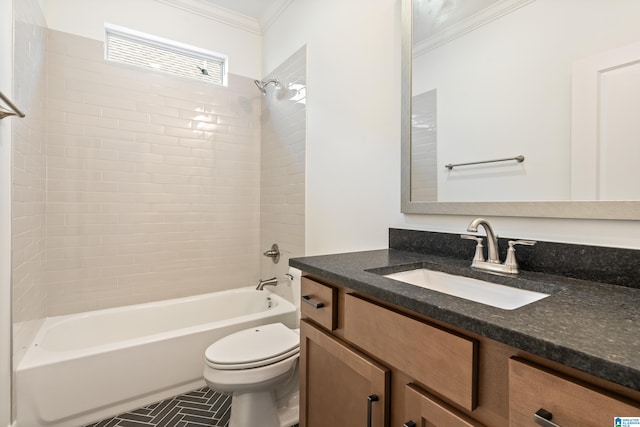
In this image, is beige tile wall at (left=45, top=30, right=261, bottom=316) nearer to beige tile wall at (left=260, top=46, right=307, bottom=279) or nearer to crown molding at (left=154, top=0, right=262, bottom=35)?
beige tile wall at (left=260, top=46, right=307, bottom=279)

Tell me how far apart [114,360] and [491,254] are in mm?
1921

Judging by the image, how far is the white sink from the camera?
873 millimetres

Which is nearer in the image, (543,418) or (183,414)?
(543,418)

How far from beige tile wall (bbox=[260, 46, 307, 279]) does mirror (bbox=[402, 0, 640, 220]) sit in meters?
0.95

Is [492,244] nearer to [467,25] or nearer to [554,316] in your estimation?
[554,316]

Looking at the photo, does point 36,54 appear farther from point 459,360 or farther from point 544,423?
point 544,423

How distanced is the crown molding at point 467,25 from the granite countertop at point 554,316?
0.94 metres

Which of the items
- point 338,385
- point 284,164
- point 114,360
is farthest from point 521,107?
point 114,360

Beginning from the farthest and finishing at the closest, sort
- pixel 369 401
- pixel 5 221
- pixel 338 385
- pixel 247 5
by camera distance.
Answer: pixel 247 5
pixel 5 221
pixel 338 385
pixel 369 401

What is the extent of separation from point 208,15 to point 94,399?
2.77 meters

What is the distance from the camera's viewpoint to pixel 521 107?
1.06 metres

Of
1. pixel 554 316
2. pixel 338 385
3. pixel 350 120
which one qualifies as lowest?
pixel 338 385

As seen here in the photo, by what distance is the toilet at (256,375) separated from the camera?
1424mm

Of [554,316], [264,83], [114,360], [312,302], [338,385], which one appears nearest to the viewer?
[554,316]
